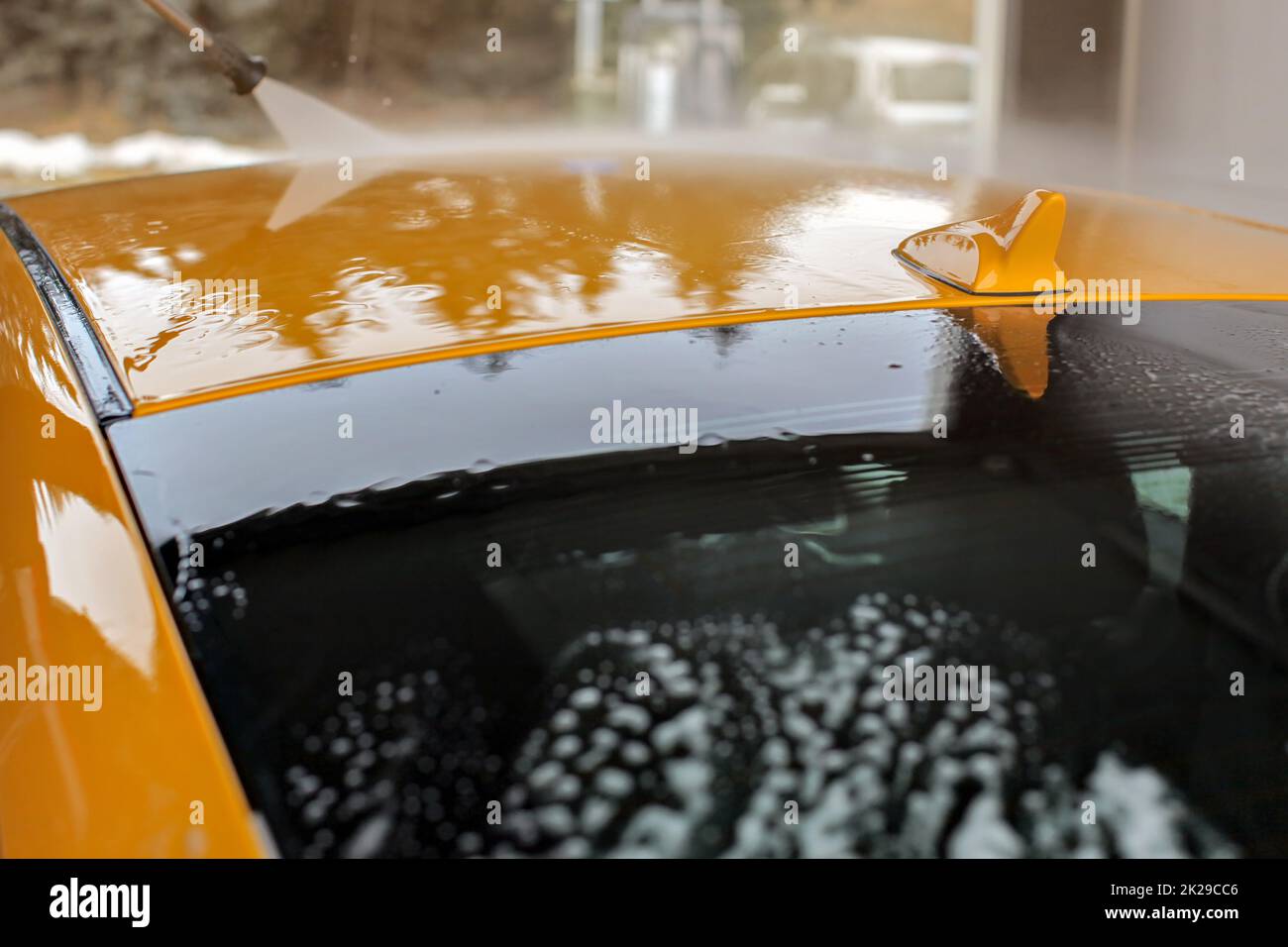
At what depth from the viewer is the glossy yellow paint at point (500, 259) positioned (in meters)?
1.10

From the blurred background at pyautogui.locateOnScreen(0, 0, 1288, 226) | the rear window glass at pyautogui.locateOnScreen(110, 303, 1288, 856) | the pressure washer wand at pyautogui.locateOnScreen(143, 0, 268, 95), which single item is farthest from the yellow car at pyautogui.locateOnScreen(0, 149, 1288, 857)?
the blurred background at pyautogui.locateOnScreen(0, 0, 1288, 226)

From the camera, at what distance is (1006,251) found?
1.26 metres

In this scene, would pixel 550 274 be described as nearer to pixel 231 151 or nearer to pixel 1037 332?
pixel 1037 332

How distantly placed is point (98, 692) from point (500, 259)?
67 cm

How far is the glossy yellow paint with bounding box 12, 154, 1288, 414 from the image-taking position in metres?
1.10

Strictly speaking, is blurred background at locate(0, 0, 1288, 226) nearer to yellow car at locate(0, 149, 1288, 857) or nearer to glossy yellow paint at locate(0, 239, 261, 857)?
yellow car at locate(0, 149, 1288, 857)

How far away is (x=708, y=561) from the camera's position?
2.76 feet

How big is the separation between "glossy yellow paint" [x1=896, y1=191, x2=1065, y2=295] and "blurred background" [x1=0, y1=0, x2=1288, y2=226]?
537cm

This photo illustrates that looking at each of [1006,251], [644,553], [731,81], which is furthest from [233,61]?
[731,81]

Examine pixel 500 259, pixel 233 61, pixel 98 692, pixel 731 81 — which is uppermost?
pixel 731 81

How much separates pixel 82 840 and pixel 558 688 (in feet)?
0.86

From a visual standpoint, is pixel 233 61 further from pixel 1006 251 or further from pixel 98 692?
pixel 98 692

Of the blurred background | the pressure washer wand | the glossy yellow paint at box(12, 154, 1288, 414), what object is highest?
the blurred background

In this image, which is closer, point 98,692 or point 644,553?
point 98,692
